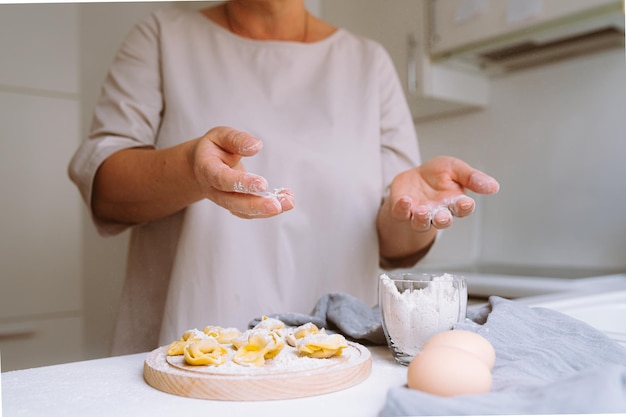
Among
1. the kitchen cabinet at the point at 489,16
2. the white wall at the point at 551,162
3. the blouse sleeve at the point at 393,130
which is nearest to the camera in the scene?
the blouse sleeve at the point at 393,130

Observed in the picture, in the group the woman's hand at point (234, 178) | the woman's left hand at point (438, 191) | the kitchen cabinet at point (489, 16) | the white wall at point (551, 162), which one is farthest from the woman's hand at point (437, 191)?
the white wall at point (551, 162)

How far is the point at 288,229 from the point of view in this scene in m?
0.70

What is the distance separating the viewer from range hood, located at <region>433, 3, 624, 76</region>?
105 centimetres

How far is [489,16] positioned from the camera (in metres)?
1.16

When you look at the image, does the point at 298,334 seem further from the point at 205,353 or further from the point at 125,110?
the point at 125,110

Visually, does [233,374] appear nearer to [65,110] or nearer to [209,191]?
[209,191]

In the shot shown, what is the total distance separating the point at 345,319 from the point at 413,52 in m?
0.98

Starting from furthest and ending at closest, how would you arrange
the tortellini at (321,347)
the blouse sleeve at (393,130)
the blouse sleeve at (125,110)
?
the blouse sleeve at (393,130), the blouse sleeve at (125,110), the tortellini at (321,347)

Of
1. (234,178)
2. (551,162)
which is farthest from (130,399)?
(551,162)

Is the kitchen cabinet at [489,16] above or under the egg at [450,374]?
above

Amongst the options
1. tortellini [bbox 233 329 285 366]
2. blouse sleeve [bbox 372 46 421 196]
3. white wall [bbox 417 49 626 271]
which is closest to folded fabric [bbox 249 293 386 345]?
tortellini [bbox 233 329 285 366]

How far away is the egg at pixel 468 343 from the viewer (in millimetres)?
308

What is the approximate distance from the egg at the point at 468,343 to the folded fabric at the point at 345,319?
0.11 m

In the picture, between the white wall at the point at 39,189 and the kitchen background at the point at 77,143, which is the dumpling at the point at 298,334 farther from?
the white wall at the point at 39,189
